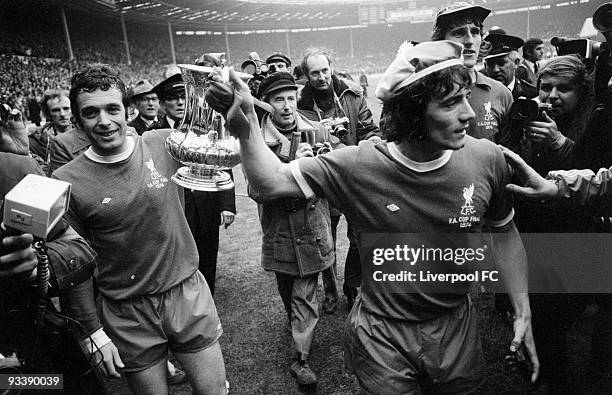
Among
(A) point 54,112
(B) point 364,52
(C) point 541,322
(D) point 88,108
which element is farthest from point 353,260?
(B) point 364,52

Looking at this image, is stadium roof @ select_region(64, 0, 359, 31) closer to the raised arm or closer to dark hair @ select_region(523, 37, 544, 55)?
dark hair @ select_region(523, 37, 544, 55)

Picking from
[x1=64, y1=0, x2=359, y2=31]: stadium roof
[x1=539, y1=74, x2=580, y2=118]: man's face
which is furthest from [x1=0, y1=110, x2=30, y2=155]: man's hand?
[x1=64, y1=0, x2=359, y2=31]: stadium roof

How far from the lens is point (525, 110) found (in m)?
2.50

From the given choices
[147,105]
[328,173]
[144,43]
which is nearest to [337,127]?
[328,173]

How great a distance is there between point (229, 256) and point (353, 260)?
241 centimetres

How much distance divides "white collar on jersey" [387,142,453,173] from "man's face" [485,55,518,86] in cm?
376

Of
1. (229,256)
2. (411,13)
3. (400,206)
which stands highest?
(411,13)

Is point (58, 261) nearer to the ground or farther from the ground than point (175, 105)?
nearer to the ground

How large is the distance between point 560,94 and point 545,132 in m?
0.52

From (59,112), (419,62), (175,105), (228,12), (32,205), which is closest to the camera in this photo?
(32,205)

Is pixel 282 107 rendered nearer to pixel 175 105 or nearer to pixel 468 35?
pixel 175 105

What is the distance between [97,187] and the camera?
230cm

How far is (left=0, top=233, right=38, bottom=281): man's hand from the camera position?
4.66ft

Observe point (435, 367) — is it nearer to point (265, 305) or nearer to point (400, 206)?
point (400, 206)
